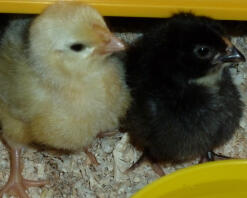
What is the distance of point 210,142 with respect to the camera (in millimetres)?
1597

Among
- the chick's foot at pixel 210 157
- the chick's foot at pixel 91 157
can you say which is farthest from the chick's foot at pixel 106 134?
the chick's foot at pixel 210 157

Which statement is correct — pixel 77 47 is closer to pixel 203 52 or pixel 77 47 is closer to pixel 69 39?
pixel 69 39

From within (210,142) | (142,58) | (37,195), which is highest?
(142,58)

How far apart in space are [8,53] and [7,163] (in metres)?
0.51

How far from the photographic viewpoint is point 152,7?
5.09 feet

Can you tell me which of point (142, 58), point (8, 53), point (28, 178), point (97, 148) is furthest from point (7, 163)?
point (142, 58)

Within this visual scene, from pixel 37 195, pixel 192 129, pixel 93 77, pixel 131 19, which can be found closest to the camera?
pixel 93 77

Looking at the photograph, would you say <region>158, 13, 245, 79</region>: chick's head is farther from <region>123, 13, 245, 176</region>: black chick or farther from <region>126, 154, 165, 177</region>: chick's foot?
<region>126, 154, 165, 177</region>: chick's foot

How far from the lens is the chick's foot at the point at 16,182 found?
69.1 inches

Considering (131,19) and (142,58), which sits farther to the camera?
(131,19)

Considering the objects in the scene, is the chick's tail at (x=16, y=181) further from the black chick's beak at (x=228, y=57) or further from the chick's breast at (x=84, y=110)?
the black chick's beak at (x=228, y=57)

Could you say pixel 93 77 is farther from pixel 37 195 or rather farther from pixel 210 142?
pixel 37 195

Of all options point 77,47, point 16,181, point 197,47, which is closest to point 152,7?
point 197,47

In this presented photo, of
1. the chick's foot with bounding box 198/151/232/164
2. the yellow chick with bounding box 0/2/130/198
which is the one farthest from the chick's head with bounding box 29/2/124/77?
the chick's foot with bounding box 198/151/232/164
